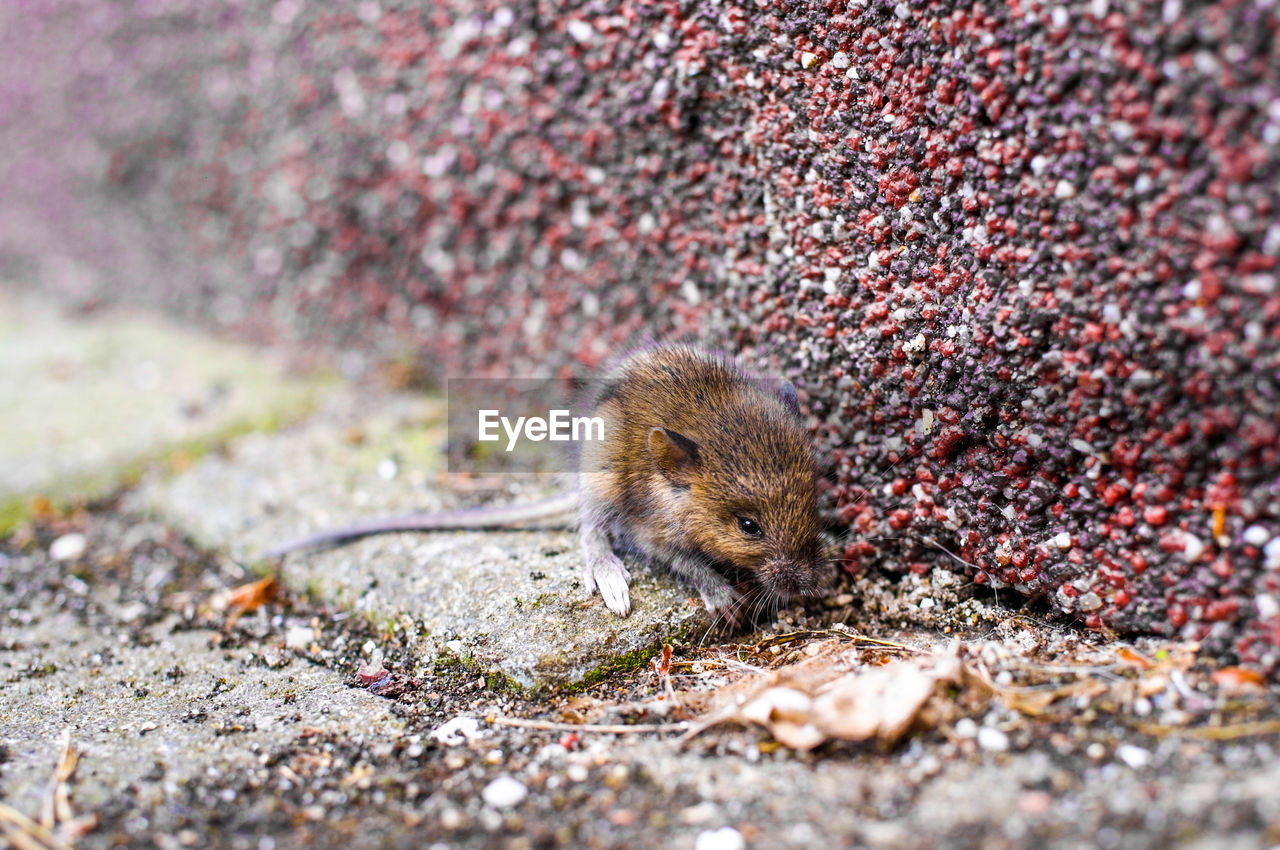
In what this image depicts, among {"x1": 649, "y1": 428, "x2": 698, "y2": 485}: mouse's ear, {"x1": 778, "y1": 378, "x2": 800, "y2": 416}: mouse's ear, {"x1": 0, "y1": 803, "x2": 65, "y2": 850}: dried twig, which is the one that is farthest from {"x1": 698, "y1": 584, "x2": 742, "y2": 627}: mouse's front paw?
{"x1": 0, "y1": 803, "x2": 65, "y2": 850}: dried twig

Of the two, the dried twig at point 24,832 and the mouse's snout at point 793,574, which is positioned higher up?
the mouse's snout at point 793,574

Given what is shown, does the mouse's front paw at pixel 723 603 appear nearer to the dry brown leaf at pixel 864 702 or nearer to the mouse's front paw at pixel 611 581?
the mouse's front paw at pixel 611 581

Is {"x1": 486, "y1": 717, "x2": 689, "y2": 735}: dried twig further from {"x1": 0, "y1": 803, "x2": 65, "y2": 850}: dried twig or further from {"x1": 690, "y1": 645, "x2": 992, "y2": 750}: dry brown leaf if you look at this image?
{"x1": 0, "y1": 803, "x2": 65, "y2": 850}: dried twig

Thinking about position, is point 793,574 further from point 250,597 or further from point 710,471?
point 250,597

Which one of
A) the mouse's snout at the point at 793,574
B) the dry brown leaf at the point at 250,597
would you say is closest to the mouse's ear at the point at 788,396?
the mouse's snout at the point at 793,574

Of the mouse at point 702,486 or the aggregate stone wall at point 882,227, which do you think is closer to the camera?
the aggregate stone wall at point 882,227

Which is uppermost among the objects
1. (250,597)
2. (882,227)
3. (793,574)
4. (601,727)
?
(882,227)

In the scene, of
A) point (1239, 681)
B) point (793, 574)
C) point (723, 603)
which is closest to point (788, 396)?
point (793, 574)
